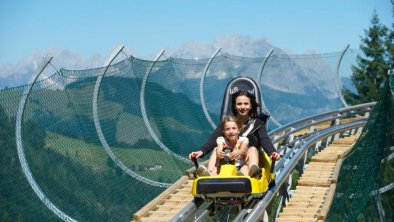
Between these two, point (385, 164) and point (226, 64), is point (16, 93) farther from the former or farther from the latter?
point (226, 64)

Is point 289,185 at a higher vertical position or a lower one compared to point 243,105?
lower

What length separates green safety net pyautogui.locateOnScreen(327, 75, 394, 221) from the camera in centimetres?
580

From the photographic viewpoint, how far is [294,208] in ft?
26.6

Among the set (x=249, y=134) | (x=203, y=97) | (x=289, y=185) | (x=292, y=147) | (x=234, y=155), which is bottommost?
(x=289, y=185)

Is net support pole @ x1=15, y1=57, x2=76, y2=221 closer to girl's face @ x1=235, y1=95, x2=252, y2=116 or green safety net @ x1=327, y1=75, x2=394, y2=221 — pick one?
girl's face @ x1=235, y1=95, x2=252, y2=116

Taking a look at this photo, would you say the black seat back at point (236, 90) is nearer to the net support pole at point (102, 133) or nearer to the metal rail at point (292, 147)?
the metal rail at point (292, 147)

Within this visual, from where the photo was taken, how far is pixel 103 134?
26.4ft

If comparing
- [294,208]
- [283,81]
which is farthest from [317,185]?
[283,81]

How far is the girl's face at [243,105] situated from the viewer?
22.2 ft

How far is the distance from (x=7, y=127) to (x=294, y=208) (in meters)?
3.32

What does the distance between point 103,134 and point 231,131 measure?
217 cm

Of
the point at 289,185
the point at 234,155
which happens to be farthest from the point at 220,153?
the point at 289,185

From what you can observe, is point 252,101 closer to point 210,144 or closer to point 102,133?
point 210,144

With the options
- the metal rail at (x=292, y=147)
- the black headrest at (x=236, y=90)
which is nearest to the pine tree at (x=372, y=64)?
the metal rail at (x=292, y=147)
